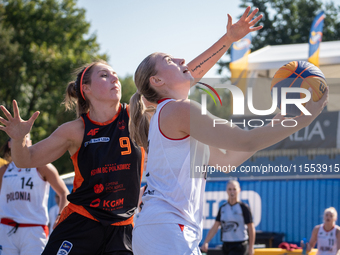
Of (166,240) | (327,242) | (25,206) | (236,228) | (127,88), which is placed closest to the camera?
(166,240)

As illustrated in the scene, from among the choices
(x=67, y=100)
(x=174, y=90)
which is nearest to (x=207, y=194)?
(x=67, y=100)

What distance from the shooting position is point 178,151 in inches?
93.9

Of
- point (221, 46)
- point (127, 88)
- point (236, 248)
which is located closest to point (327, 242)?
point (236, 248)

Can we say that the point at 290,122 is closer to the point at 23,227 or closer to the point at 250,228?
the point at 23,227

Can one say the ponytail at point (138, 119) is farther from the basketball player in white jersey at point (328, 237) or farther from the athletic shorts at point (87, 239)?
the basketball player in white jersey at point (328, 237)

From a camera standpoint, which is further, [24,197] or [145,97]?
[24,197]

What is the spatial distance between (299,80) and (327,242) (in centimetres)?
633

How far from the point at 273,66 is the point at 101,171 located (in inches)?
571

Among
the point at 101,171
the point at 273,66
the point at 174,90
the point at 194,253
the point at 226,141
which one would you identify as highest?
the point at 273,66

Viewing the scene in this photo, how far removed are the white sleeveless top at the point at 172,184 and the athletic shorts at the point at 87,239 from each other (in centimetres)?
99

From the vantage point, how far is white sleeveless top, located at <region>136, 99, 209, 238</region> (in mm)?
2318

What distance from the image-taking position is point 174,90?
2.64 meters

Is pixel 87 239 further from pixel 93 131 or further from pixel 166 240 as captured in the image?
pixel 166 240

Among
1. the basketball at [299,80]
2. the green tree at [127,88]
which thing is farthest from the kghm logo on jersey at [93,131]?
the green tree at [127,88]
